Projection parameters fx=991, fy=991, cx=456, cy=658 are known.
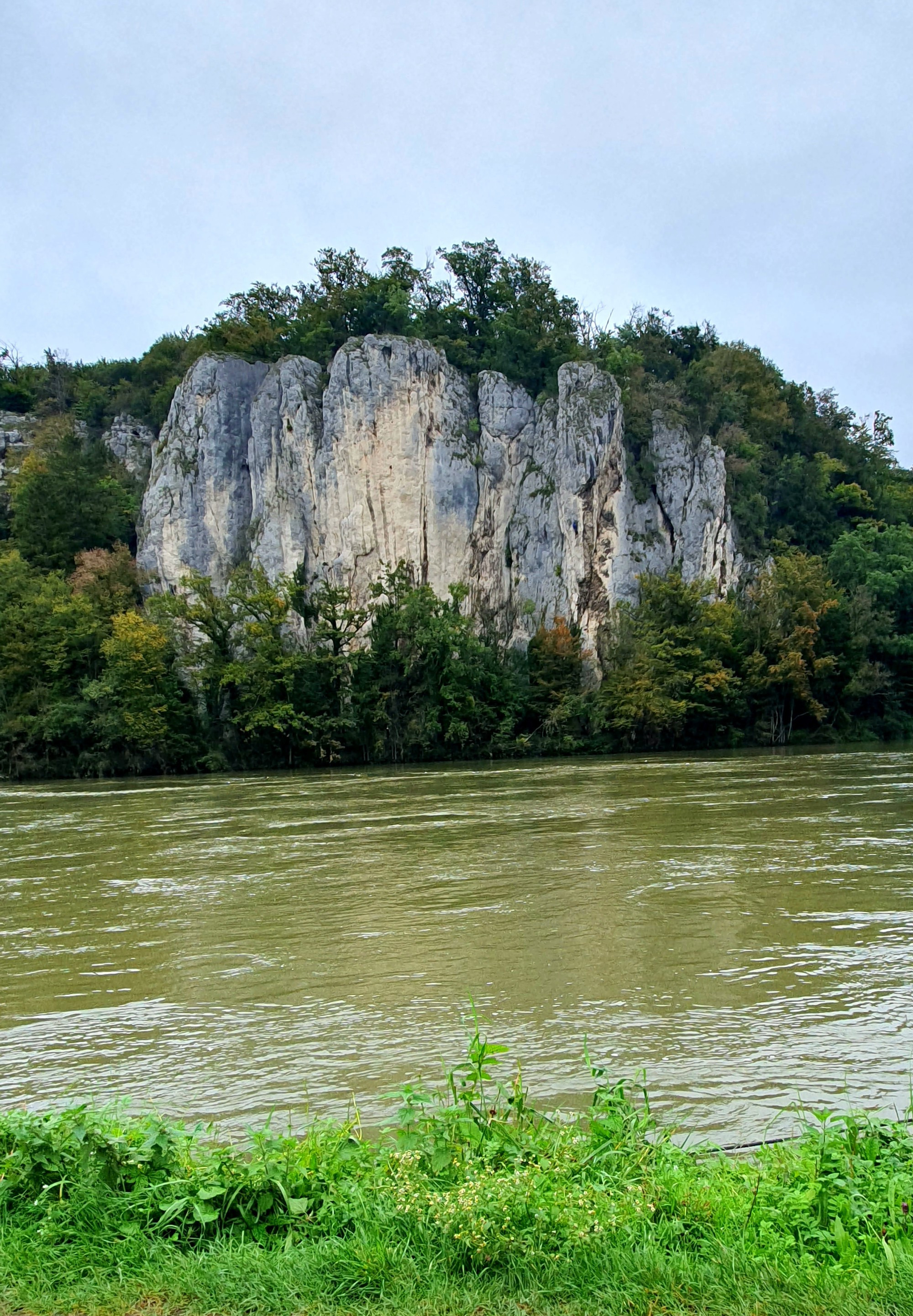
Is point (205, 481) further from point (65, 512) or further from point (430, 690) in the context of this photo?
point (430, 690)

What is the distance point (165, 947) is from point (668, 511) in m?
53.2

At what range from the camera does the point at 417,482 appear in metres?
58.8

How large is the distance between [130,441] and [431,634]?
114ft

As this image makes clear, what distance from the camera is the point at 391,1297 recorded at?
3600 millimetres

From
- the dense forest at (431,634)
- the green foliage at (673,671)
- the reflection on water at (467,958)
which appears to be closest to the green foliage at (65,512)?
the dense forest at (431,634)

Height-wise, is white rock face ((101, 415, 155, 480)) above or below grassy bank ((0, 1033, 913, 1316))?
above

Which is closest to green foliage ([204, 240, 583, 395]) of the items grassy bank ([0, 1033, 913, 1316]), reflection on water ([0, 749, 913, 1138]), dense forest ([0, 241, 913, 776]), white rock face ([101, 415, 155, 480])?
dense forest ([0, 241, 913, 776])

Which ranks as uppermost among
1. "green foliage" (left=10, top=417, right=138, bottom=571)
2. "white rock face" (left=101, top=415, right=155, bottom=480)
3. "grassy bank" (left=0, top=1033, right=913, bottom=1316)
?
"white rock face" (left=101, top=415, right=155, bottom=480)

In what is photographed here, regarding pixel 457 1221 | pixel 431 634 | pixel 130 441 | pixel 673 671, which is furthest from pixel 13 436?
pixel 457 1221

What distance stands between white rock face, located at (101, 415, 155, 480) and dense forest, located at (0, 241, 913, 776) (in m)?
3.80

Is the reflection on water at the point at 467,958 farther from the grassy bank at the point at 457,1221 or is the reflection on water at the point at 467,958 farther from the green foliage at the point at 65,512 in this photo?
the green foliage at the point at 65,512

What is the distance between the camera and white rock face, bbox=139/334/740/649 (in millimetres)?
57219

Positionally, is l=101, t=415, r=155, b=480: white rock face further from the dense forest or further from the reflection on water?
the reflection on water

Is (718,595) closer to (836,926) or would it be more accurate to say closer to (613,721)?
(613,721)
